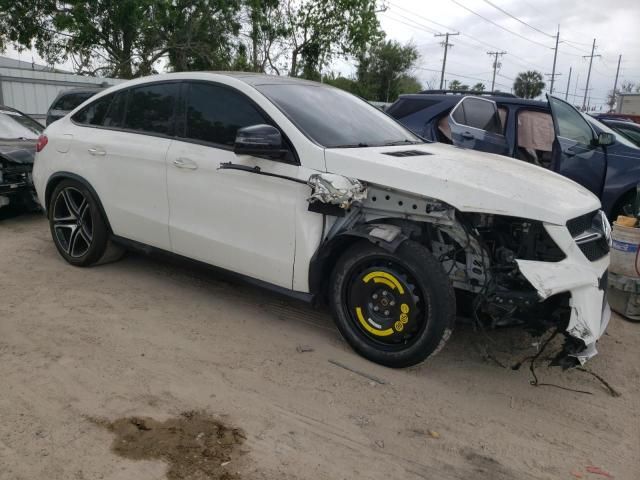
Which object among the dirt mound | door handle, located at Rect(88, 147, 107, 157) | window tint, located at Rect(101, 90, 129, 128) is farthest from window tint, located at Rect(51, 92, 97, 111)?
the dirt mound

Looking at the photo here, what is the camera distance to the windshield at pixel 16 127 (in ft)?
24.1

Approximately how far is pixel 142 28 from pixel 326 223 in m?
22.8

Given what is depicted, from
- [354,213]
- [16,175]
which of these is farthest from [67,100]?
[354,213]

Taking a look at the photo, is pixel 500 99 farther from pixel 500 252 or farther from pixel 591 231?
pixel 500 252

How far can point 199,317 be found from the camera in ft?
13.6

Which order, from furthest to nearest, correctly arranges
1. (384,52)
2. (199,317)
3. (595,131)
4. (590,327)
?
(384,52)
(595,131)
(199,317)
(590,327)

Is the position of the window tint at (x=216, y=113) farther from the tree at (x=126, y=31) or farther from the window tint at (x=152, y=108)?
the tree at (x=126, y=31)

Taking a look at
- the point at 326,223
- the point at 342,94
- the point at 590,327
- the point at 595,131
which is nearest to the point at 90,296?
the point at 326,223

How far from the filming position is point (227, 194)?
12.7ft

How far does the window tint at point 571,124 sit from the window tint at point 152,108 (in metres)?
4.31

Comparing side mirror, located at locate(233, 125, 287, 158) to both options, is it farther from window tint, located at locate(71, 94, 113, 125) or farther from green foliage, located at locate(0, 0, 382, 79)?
green foliage, located at locate(0, 0, 382, 79)

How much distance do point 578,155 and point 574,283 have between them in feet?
11.6

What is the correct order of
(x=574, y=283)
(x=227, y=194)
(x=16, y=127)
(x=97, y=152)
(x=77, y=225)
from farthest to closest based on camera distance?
(x=16, y=127), (x=77, y=225), (x=97, y=152), (x=227, y=194), (x=574, y=283)

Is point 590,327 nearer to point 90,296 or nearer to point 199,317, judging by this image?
point 199,317
